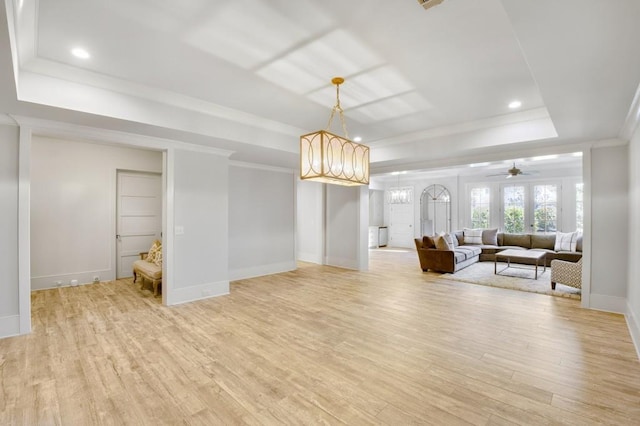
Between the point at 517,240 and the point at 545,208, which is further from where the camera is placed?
the point at 545,208

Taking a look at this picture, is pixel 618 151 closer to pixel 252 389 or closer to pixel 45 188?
pixel 252 389

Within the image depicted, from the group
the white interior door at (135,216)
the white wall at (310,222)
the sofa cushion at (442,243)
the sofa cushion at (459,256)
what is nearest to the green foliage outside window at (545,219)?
→ the sofa cushion at (459,256)

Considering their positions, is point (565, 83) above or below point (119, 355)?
above

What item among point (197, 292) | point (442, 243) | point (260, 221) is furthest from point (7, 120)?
point (442, 243)

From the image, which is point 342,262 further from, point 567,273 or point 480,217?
point 480,217

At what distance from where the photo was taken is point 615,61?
2043mm

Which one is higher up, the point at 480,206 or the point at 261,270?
the point at 480,206

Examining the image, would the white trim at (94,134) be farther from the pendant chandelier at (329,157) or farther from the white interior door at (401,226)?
the white interior door at (401,226)

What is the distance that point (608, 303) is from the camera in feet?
13.6

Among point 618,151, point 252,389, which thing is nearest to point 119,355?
point 252,389

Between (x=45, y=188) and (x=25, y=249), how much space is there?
2.61 meters

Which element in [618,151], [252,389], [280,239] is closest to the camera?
[252,389]

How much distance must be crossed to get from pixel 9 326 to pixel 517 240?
34.3ft

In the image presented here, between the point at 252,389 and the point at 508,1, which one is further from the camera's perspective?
the point at 252,389
